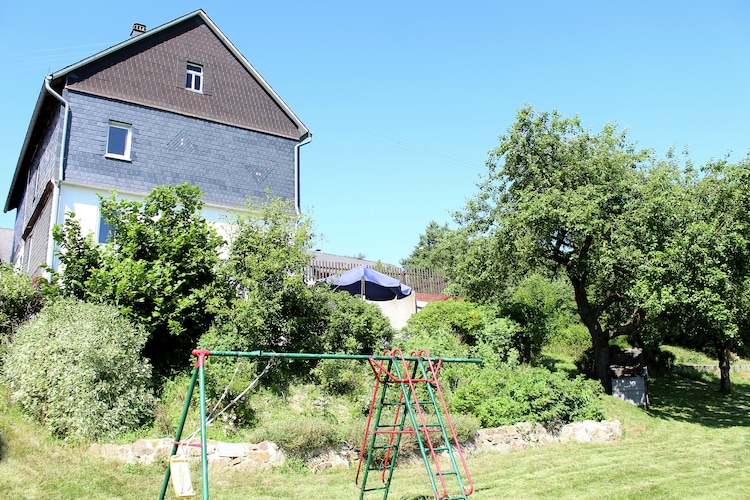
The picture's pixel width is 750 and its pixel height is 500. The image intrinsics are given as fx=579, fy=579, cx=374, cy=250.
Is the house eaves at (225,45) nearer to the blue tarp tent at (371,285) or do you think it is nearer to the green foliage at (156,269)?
the blue tarp tent at (371,285)

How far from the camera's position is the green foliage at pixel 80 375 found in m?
9.79

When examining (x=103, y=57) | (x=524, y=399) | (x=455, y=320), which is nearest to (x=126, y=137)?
(x=103, y=57)

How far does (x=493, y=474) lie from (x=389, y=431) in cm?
345

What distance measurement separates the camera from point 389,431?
8000 millimetres

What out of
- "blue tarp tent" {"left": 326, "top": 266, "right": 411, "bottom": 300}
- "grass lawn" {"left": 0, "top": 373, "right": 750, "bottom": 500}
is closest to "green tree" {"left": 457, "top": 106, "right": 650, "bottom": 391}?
"blue tarp tent" {"left": 326, "top": 266, "right": 411, "bottom": 300}

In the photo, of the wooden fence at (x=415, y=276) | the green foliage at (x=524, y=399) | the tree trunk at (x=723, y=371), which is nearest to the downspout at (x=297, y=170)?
the wooden fence at (x=415, y=276)

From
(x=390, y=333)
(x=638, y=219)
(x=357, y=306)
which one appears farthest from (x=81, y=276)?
(x=638, y=219)

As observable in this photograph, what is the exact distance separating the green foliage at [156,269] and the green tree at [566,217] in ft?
27.6

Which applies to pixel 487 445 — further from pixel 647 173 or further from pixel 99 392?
pixel 647 173

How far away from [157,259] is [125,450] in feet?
16.3

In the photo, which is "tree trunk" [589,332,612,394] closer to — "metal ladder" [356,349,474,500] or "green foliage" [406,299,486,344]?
"green foliage" [406,299,486,344]

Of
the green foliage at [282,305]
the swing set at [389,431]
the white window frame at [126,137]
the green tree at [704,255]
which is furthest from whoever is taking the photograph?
the white window frame at [126,137]

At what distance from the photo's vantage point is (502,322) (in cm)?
1702

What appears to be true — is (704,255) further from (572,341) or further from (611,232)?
(572,341)
